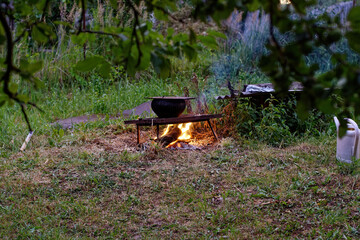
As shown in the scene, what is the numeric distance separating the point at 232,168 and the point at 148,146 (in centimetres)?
117

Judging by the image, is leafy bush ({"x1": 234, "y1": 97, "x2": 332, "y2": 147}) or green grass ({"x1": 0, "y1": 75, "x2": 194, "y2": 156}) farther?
green grass ({"x1": 0, "y1": 75, "x2": 194, "y2": 156})

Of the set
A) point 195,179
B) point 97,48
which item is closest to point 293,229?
point 195,179

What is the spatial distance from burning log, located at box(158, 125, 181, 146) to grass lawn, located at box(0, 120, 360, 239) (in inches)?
13.1

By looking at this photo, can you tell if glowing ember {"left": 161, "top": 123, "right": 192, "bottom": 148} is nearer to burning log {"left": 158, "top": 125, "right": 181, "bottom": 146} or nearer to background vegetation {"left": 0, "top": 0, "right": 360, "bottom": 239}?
burning log {"left": 158, "top": 125, "right": 181, "bottom": 146}

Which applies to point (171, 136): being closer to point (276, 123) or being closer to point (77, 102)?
point (276, 123)

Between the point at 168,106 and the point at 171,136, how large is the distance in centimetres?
54

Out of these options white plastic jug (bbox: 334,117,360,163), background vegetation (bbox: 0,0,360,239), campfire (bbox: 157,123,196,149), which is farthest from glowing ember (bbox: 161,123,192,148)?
white plastic jug (bbox: 334,117,360,163)

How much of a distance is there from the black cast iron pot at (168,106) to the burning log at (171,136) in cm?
34

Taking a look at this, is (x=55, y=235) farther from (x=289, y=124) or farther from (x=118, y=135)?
(x=289, y=124)

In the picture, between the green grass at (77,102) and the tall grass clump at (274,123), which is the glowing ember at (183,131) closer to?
the tall grass clump at (274,123)

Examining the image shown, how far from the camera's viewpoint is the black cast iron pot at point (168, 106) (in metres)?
5.18

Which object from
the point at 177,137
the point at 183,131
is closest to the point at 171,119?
the point at 177,137

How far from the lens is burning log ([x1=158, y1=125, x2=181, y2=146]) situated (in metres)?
5.39

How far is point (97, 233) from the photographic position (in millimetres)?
3086
